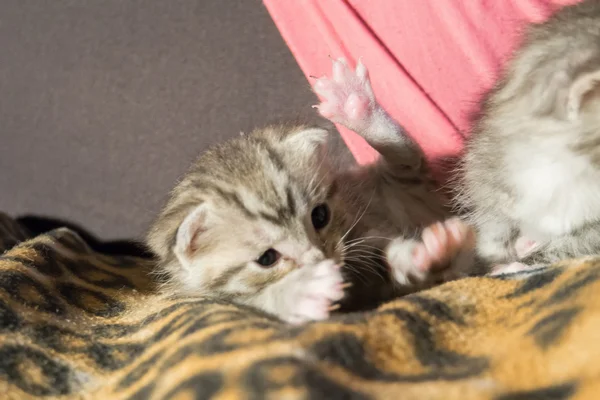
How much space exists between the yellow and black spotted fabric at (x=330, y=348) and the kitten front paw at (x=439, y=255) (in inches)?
7.5

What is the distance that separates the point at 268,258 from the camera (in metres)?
1.06

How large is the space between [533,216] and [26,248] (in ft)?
3.38

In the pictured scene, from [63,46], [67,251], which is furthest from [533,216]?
[63,46]

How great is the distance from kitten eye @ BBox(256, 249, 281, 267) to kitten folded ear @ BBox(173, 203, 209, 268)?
120 millimetres

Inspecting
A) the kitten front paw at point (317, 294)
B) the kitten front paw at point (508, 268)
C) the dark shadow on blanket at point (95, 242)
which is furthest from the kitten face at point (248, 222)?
the dark shadow on blanket at point (95, 242)

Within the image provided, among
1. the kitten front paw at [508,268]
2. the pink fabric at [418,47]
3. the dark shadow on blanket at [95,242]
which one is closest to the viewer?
the kitten front paw at [508,268]

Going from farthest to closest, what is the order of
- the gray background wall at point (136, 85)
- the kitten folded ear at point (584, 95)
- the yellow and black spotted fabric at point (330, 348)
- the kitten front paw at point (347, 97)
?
the gray background wall at point (136, 85) < the kitten front paw at point (347, 97) < the kitten folded ear at point (584, 95) < the yellow and black spotted fabric at point (330, 348)

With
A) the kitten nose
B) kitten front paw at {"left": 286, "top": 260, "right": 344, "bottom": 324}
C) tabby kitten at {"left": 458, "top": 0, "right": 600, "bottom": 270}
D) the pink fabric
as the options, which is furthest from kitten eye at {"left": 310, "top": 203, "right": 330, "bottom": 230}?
the pink fabric

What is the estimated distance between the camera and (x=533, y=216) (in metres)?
1.07

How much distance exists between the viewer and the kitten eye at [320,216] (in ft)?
3.73

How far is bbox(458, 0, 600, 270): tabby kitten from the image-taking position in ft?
3.06

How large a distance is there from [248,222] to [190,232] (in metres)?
0.11

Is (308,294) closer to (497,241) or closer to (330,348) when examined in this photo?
(330,348)

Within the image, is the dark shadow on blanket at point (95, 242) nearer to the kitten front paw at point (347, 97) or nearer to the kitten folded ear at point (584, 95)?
the kitten front paw at point (347, 97)
